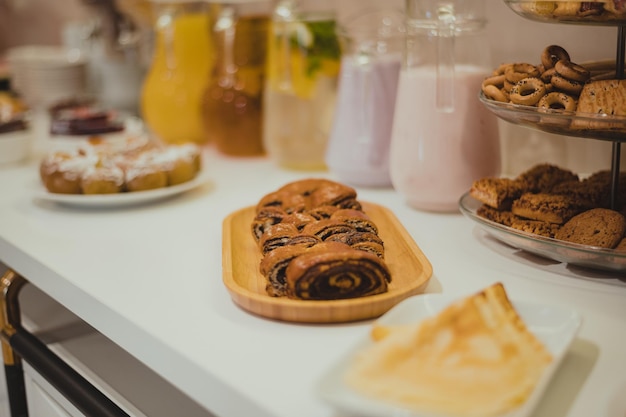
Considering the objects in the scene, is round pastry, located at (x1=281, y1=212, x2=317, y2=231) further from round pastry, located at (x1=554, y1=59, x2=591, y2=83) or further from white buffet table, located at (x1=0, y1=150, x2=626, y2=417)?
round pastry, located at (x1=554, y1=59, x2=591, y2=83)

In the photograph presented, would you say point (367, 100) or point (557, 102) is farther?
point (367, 100)

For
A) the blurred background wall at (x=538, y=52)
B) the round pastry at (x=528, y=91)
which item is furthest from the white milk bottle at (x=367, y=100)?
the round pastry at (x=528, y=91)

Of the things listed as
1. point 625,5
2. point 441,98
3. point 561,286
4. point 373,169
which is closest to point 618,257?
point 561,286

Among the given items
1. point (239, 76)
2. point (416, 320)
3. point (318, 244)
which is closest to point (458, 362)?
point (416, 320)

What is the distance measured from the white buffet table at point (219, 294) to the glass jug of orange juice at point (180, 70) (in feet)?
1.22

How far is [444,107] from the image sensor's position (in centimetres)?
97

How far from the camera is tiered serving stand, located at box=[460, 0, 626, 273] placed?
0.70 meters

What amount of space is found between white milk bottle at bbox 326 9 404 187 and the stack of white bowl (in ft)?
3.83

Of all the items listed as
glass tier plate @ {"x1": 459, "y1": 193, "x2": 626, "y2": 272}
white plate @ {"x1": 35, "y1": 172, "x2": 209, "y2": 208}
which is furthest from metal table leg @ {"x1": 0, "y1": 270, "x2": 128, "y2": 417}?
glass tier plate @ {"x1": 459, "y1": 193, "x2": 626, "y2": 272}

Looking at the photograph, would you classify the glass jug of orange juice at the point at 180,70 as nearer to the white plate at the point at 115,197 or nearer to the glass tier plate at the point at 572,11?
the white plate at the point at 115,197

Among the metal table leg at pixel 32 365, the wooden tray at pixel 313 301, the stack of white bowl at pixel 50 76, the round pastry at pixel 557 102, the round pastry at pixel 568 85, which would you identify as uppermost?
the round pastry at pixel 568 85

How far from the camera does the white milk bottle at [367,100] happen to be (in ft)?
3.65

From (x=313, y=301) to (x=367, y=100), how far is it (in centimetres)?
53

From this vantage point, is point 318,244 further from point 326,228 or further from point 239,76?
point 239,76
